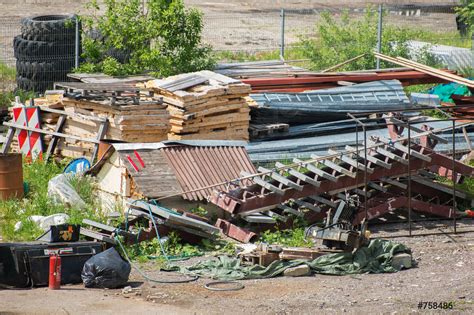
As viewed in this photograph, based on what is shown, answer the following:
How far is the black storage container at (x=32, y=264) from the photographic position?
1342 cm

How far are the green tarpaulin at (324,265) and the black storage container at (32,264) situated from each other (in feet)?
4.98

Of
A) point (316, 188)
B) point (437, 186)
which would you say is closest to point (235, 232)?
point (316, 188)

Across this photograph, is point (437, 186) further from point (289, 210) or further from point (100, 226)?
point (100, 226)

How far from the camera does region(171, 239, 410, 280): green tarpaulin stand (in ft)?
46.3

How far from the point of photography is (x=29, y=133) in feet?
65.9

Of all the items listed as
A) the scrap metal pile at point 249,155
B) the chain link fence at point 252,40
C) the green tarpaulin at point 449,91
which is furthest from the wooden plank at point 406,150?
the chain link fence at point 252,40

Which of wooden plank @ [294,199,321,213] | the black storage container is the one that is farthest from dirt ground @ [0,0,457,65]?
the black storage container

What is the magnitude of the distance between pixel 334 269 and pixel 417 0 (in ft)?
123

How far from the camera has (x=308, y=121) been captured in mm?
20375

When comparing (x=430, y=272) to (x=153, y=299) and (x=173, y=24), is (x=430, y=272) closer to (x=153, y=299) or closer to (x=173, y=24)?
(x=153, y=299)

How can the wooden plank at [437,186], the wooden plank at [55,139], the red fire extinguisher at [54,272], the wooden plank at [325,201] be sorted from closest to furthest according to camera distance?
the red fire extinguisher at [54,272] < the wooden plank at [325,201] < the wooden plank at [437,186] < the wooden plank at [55,139]

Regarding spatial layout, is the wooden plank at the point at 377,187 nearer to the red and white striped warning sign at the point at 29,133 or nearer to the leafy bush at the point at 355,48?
the red and white striped warning sign at the point at 29,133

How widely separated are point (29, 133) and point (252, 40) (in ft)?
54.4

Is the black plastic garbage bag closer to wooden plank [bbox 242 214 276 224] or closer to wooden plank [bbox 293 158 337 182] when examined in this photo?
wooden plank [bbox 242 214 276 224]
